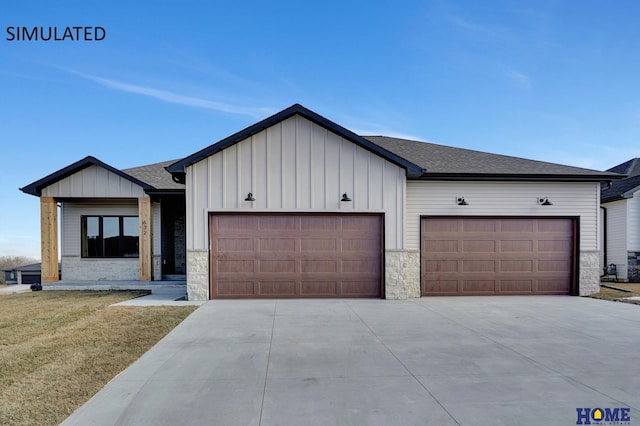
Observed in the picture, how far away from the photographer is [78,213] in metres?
13.5

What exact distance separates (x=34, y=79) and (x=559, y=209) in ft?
62.5

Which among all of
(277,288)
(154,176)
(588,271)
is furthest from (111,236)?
(588,271)

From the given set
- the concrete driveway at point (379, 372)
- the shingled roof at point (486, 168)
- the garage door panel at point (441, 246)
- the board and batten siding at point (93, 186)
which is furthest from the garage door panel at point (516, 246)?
the board and batten siding at point (93, 186)

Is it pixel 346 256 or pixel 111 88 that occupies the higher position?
pixel 111 88

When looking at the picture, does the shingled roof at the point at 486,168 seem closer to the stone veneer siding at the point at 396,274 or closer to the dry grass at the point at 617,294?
the stone veneer siding at the point at 396,274

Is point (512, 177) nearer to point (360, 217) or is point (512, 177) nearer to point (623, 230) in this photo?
point (360, 217)

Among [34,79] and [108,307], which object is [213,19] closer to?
[34,79]

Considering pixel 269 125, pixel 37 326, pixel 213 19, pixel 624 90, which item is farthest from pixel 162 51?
pixel 624 90

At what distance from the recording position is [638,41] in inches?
473

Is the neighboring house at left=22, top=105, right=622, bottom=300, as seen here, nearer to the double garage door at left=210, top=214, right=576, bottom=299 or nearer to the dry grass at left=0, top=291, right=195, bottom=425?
the double garage door at left=210, top=214, right=576, bottom=299

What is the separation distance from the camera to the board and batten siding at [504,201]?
34.8ft

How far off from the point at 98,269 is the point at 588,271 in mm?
17882

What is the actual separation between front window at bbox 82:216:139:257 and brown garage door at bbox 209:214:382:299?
5879 millimetres

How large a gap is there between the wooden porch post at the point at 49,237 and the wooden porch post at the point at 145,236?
3.07 meters
